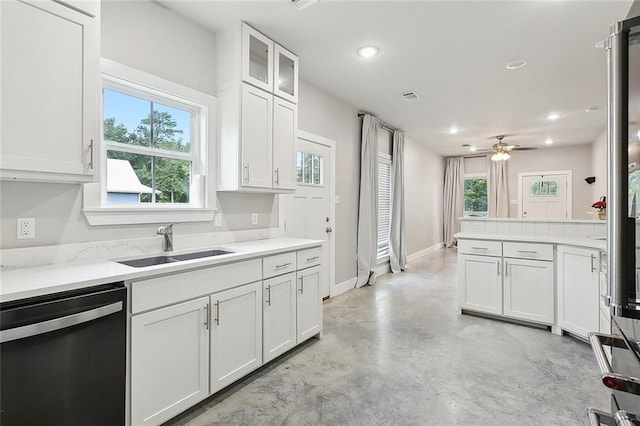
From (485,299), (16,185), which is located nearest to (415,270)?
(485,299)

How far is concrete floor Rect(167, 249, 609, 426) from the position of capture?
1919 millimetres

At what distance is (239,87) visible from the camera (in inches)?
103

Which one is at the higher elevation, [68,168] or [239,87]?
[239,87]

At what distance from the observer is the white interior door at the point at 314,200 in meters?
3.82

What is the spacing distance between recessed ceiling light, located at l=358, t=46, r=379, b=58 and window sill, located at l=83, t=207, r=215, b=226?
6.95 feet

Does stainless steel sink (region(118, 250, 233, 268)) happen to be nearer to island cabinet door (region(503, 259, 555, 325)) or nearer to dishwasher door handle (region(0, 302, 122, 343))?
dishwasher door handle (region(0, 302, 122, 343))

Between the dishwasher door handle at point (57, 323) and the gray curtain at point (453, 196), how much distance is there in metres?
9.40

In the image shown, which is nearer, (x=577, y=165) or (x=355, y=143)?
(x=355, y=143)

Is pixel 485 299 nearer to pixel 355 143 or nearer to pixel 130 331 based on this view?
→ pixel 355 143

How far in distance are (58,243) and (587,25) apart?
4.25 meters

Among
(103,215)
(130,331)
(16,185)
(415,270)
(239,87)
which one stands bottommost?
(415,270)

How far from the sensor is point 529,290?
3.33m

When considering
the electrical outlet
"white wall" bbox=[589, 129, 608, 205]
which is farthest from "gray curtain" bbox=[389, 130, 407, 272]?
the electrical outlet

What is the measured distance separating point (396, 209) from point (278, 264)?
13.1ft
